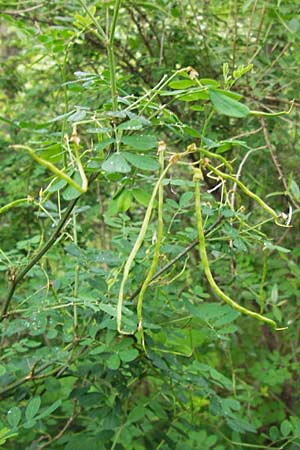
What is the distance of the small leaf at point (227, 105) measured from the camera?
681mm

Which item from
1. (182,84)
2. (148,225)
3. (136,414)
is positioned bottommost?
(136,414)

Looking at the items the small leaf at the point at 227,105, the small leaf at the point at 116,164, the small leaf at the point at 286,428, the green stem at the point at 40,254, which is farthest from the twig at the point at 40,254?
the small leaf at the point at 286,428

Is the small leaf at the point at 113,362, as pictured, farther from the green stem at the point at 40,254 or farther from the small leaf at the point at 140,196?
the small leaf at the point at 140,196

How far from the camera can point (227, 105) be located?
0.69 meters

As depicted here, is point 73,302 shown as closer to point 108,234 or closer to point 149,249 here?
point 149,249

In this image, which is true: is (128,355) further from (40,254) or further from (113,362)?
(40,254)

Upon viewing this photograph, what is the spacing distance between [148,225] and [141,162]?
635 millimetres

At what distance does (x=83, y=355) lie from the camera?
120 centimetres

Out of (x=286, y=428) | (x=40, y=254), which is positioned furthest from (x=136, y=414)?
(x=40, y=254)

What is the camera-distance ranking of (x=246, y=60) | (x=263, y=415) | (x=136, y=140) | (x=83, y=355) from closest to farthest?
(x=136, y=140), (x=83, y=355), (x=246, y=60), (x=263, y=415)

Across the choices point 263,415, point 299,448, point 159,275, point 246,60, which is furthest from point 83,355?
point 263,415

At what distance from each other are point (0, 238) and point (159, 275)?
86cm

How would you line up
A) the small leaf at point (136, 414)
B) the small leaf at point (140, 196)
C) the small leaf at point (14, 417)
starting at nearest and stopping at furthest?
1. the small leaf at point (140, 196)
2. the small leaf at point (14, 417)
3. the small leaf at point (136, 414)

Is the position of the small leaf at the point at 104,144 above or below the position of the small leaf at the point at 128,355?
above
